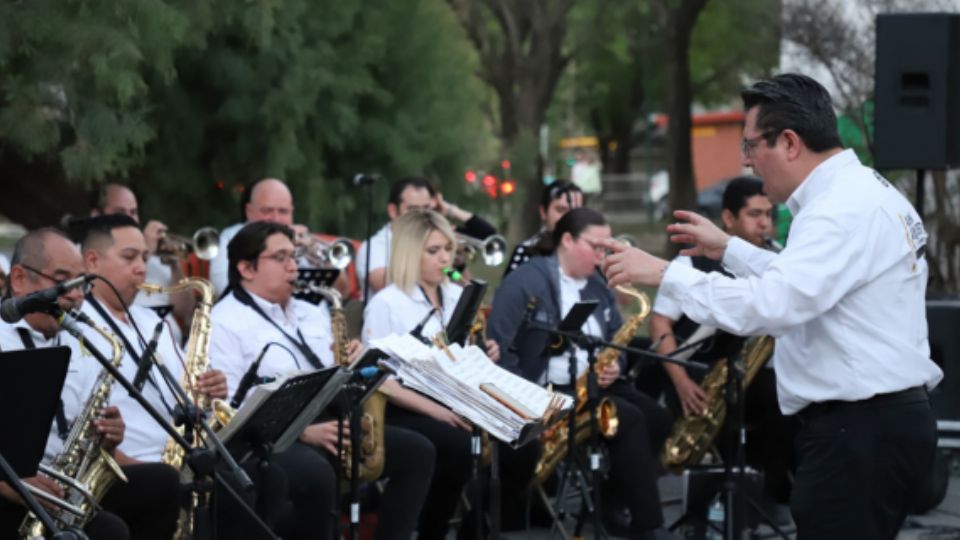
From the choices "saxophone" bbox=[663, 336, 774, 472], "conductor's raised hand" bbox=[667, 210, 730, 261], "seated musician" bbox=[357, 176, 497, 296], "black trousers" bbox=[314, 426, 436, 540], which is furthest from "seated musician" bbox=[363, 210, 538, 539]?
"conductor's raised hand" bbox=[667, 210, 730, 261]

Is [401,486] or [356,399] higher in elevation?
Answer: [356,399]

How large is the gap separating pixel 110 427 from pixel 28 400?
4.07ft

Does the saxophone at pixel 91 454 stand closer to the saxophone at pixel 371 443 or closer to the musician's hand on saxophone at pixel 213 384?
the musician's hand on saxophone at pixel 213 384

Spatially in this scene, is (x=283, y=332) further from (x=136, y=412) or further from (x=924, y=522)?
(x=924, y=522)

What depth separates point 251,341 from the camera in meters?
7.04

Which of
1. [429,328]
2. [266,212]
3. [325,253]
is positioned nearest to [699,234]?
[429,328]

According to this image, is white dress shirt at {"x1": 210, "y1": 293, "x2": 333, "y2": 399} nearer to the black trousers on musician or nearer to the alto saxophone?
the alto saxophone

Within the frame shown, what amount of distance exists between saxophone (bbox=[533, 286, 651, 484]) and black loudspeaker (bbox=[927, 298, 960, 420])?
1.71 meters

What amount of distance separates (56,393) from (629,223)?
3170 cm

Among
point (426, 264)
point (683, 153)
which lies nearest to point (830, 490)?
point (426, 264)

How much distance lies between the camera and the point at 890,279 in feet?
14.8

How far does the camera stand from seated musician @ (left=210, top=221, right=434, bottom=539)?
23.1ft

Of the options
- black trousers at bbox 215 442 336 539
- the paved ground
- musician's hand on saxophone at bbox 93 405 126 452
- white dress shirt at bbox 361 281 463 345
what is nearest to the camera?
musician's hand on saxophone at bbox 93 405 126 452

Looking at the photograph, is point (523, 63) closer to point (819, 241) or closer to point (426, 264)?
point (426, 264)
